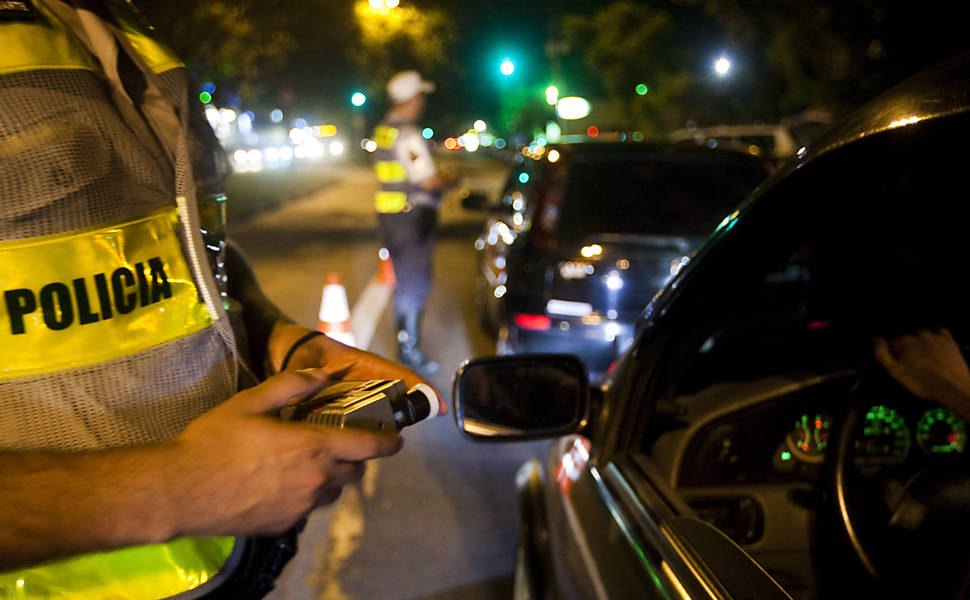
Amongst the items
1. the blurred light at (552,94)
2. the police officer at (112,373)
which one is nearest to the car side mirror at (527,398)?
the police officer at (112,373)

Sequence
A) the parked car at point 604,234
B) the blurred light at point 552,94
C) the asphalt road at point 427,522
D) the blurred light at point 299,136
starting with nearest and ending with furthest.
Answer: the asphalt road at point 427,522 → the parked car at point 604,234 → the blurred light at point 552,94 → the blurred light at point 299,136

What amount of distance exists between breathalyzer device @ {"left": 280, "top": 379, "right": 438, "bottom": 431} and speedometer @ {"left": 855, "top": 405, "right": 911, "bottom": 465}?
3.93ft

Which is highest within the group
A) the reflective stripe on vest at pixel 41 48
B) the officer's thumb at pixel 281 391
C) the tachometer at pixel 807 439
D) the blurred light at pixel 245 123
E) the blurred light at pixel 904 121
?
the blurred light at pixel 245 123

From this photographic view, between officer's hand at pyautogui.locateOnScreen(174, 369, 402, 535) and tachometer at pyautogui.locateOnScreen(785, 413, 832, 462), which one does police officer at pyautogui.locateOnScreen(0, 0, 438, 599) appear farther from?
tachometer at pyautogui.locateOnScreen(785, 413, 832, 462)

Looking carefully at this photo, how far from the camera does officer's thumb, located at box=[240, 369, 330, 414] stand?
1.10 meters

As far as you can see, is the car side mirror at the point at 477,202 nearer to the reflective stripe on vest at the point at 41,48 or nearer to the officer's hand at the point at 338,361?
the officer's hand at the point at 338,361

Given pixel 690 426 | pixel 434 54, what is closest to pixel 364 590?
pixel 690 426

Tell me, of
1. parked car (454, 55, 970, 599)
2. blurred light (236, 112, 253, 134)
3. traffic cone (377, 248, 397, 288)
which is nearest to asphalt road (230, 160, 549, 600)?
traffic cone (377, 248, 397, 288)

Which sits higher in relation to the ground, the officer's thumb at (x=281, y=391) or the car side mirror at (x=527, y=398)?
the officer's thumb at (x=281, y=391)

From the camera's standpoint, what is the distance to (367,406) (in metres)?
1.20

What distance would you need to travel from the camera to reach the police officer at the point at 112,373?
101 cm

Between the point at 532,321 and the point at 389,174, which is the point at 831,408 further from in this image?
the point at 389,174

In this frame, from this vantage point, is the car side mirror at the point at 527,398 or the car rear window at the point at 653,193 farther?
the car rear window at the point at 653,193

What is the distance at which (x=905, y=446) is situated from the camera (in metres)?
2.01
